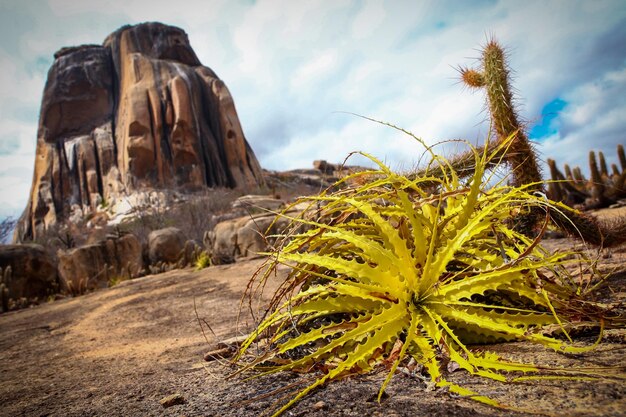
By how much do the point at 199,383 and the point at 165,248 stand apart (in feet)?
26.1

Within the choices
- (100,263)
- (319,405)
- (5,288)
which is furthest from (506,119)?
(100,263)

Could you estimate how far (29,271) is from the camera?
22.5 feet

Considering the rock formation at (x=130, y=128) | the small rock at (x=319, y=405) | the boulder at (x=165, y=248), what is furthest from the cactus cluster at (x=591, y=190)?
the rock formation at (x=130, y=128)

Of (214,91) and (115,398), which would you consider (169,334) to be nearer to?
(115,398)

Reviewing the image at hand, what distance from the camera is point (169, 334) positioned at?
6.88ft

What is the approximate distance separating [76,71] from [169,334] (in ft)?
87.1

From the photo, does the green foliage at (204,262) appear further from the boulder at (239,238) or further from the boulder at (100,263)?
the boulder at (100,263)

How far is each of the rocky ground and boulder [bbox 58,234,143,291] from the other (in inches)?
206

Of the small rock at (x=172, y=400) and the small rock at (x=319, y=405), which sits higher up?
the small rock at (x=319, y=405)

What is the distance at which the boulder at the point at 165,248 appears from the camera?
8234 mm

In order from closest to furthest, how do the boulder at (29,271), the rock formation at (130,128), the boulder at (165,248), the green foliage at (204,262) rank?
the boulder at (29,271)
the green foliage at (204,262)
the boulder at (165,248)
the rock formation at (130,128)

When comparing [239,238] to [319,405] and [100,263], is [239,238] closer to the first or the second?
[100,263]

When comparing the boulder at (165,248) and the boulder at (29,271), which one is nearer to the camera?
the boulder at (29,271)

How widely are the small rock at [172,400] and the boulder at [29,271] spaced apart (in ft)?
25.1
